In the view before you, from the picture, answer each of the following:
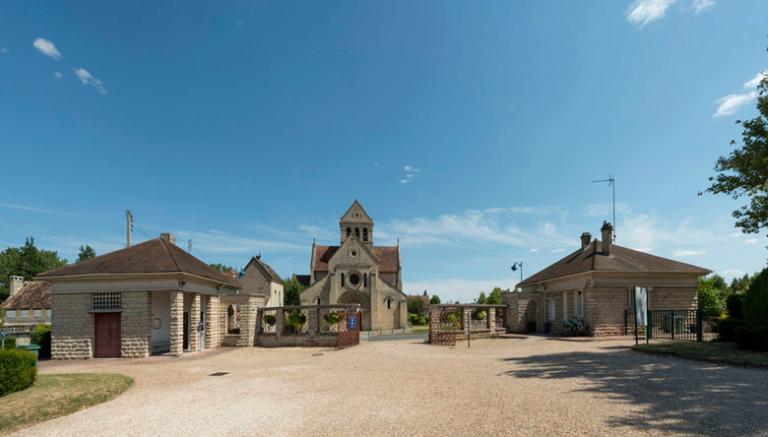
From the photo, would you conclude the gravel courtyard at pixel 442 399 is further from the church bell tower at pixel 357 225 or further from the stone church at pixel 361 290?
the church bell tower at pixel 357 225

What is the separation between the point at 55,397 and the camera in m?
8.98

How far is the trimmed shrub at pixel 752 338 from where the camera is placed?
13.7 meters

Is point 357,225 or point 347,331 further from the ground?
point 357,225

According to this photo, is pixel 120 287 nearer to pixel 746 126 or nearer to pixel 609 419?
pixel 609 419

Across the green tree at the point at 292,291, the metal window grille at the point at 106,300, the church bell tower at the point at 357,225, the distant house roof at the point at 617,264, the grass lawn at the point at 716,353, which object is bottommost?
the green tree at the point at 292,291

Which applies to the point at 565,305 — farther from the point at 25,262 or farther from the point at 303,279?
the point at 25,262

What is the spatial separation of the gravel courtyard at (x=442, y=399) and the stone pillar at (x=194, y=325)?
14.7 ft

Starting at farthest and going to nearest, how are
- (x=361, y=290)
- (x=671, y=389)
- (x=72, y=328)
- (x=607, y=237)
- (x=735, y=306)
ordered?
(x=361, y=290), (x=607, y=237), (x=735, y=306), (x=72, y=328), (x=671, y=389)

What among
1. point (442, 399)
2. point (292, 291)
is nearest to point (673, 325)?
point (442, 399)

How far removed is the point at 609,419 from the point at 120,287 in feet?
60.2

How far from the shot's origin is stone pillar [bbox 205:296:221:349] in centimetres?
2055

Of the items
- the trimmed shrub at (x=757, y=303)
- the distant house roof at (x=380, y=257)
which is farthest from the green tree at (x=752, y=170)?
the distant house roof at (x=380, y=257)

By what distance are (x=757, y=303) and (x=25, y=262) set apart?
9000cm

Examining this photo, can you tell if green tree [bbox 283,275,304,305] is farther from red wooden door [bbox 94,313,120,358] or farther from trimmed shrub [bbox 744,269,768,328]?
trimmed shrub [bbox 744,269,768,328]
